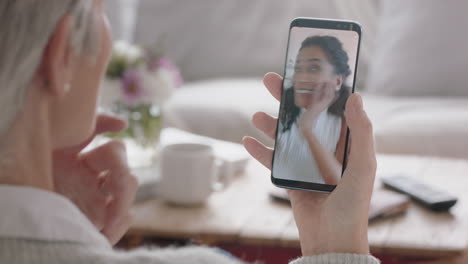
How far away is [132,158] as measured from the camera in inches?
64.2

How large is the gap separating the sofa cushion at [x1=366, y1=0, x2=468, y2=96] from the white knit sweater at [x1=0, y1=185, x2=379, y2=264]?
2.17 meters

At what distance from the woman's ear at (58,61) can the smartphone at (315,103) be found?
468 mm

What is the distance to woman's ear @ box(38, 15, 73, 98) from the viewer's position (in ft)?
1.76

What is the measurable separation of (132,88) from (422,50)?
1.36 meters

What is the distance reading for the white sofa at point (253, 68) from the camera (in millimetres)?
2215

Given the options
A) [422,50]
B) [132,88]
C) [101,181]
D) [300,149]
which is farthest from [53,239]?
[422,50]

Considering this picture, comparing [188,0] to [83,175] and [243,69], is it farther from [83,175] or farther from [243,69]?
[83,175]

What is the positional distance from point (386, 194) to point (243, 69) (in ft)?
5.78

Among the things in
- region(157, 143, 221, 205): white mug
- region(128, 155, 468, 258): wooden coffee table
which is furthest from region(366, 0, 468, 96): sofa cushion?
region(157, 143, 221, 205): white mug

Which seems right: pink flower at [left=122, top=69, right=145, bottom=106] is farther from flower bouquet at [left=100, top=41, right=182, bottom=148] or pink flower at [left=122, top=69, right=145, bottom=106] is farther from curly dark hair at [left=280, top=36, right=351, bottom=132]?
curly dark hair at [left=280, top=36, right=351, bottom=132]

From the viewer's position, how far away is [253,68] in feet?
9.80

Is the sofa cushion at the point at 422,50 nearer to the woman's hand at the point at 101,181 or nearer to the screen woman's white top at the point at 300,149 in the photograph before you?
the screen woman's white top at the point at 300,149

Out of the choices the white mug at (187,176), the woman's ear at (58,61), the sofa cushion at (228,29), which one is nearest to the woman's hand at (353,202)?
the woman's ear at (58,61)

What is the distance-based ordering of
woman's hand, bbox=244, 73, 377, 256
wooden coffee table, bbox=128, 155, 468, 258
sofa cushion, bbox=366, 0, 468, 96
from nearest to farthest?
woman's hand, bbox=244, 73, 377, 256 → wooden coffee table, bbox=128, 155, 468, 258 → sofa cushion, bbox=366, 0, 468, 96
